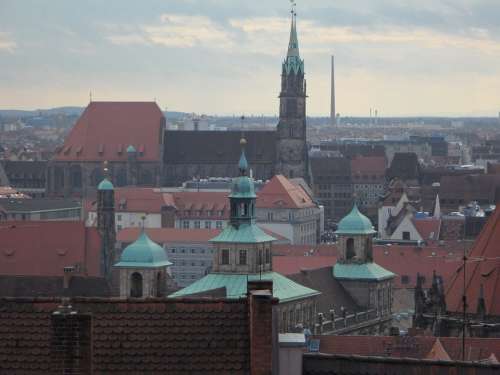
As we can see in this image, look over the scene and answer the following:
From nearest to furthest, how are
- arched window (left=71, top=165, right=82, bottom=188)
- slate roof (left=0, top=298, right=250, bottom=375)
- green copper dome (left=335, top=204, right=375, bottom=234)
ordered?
slate roof (left=0, top=298, right=250, bottom=375)
green copper dome (left=335, top=204, right=375, bottom=234)
arched window (left=71, top=165, right=82, bottom=188)

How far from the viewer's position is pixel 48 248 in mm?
100125

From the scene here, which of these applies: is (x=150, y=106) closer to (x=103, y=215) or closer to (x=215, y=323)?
(x=103, y=215)

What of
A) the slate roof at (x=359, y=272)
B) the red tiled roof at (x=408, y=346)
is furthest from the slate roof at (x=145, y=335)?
the slate roof at (x=359, y=272)

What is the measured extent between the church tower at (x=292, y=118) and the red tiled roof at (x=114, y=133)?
13120mm

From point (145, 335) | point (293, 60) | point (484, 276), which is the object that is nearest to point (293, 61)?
point (293, 60)

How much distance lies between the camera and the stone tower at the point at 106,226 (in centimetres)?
10162

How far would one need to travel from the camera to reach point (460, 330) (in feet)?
202

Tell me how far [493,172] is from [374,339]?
409 ft

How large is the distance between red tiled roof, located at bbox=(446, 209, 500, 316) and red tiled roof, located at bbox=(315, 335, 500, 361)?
3.66 m

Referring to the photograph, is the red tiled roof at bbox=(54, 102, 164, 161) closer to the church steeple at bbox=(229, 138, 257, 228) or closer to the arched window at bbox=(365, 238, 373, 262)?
the arched window at bbox=(365, 238, 373, 262)

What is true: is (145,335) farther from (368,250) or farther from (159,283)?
(368,250)

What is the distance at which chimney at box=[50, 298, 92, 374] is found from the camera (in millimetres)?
20781

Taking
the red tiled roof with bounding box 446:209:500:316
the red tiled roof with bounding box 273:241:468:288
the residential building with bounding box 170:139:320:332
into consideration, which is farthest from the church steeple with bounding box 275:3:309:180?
the red tiled roof with bounding box 446:209:500:316

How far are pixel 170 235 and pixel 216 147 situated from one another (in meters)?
45.9
